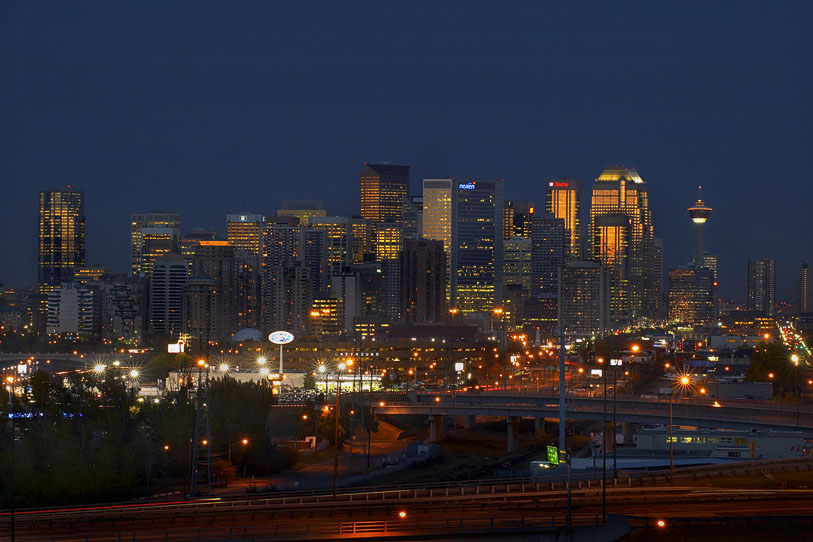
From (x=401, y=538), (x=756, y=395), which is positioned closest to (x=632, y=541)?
(x=401, y=538)

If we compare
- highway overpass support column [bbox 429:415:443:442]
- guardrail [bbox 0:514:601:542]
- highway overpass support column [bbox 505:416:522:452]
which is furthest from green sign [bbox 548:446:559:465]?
highway overpass support column [bbox 429:415:443:442]

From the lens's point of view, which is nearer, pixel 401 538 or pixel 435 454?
pixel 401 538

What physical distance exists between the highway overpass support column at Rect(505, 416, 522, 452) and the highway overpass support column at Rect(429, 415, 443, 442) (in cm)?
568

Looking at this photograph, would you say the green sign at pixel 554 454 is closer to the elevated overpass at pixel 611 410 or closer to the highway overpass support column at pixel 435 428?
the elevated overpass at pixel 611 410

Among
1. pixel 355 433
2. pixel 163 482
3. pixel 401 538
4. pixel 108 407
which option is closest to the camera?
pixel 401 538

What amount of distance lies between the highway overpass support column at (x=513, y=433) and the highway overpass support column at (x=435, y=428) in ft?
18.6

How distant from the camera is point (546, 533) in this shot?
135ft

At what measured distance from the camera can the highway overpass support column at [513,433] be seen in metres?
89.7

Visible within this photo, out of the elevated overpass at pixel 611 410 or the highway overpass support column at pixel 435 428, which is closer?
the elevated overpass at pixel 611 410

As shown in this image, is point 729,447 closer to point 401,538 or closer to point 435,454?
point 435,454

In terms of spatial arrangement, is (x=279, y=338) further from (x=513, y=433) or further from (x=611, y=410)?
(x=611, y=410)

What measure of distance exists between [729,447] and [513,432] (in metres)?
22.7

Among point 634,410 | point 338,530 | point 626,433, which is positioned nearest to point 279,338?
point 626,433

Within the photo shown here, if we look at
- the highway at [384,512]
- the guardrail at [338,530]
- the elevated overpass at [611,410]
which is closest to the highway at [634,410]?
the elevated overpass at [611,410]
